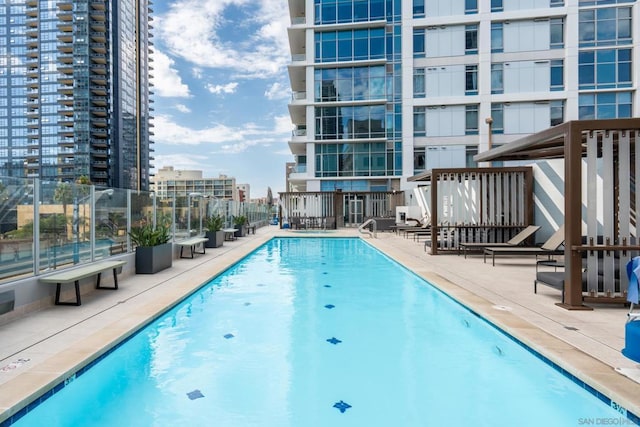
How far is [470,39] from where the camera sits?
28359 mm

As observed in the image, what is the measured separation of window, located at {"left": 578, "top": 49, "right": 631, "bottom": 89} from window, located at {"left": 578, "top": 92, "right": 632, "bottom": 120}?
0.68 metres

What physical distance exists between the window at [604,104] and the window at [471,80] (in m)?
7.79

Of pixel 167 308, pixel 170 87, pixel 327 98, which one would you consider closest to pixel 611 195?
pixel 167 308

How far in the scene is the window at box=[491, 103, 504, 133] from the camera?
2800 cm

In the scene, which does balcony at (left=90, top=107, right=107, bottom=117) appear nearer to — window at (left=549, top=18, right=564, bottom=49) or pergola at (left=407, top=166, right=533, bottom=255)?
window at (left=549, top=18, right=564, bottom=49)

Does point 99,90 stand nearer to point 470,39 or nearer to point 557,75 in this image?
point 470,39

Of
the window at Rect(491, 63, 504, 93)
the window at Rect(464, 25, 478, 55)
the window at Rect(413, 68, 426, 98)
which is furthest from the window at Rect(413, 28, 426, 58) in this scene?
the window at Rect(491, 63, 504, 93)

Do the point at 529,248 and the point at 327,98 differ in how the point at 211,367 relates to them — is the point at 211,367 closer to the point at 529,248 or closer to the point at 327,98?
the point at 529,248

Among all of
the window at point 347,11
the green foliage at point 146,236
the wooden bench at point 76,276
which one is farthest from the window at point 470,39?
the wooden bench at point 76,276

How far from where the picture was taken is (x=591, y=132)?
552 cm

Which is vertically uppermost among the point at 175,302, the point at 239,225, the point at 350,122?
the point at 350,122

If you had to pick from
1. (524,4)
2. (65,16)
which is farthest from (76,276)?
(65,16)

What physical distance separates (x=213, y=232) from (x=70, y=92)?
233 feet

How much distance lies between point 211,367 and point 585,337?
14.7 feet
